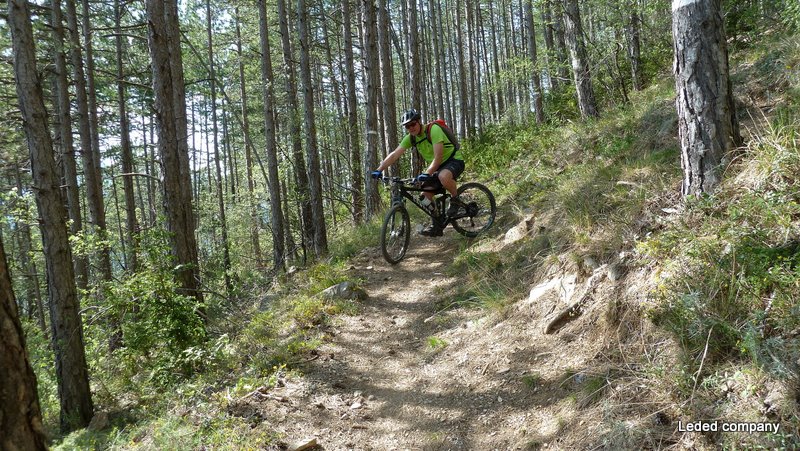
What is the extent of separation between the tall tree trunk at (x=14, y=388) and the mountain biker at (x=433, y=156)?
195 inches

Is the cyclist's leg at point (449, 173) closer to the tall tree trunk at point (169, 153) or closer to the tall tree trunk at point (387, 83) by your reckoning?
the tall tree trunk at point (169, 153)

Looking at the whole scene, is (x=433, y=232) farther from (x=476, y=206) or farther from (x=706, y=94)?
(x=706, y=94)

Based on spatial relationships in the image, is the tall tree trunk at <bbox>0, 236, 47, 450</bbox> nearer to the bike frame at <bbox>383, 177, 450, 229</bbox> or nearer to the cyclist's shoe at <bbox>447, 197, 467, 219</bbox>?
the bike frame at <bbox>383, 177, 450, 229</bbox>

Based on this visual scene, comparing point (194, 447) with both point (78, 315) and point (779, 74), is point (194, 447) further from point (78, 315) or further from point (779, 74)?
point (779, 74)

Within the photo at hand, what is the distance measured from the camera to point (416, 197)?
756 centimetres

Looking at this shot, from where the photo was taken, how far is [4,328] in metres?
1.55

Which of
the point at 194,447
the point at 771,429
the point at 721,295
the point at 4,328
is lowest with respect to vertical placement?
the point at 194,447

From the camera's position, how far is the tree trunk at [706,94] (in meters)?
3.75

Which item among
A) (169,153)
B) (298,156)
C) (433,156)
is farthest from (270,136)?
(433,156)

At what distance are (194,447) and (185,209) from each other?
450cm

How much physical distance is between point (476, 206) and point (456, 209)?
15.5 inches

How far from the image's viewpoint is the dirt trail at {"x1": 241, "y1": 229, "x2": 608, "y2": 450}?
11.1ft

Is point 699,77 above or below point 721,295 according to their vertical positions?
above

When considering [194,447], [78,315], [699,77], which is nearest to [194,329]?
[78,315]
